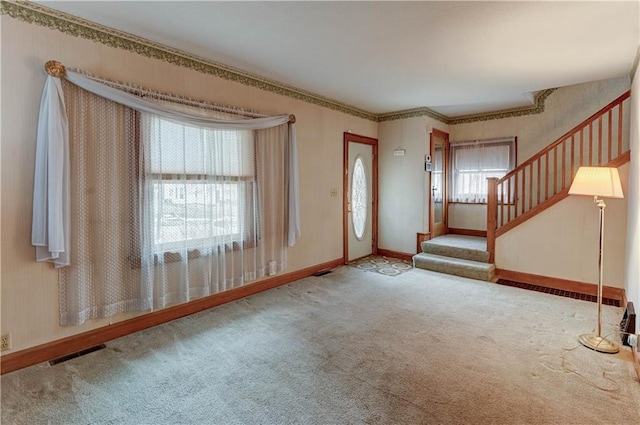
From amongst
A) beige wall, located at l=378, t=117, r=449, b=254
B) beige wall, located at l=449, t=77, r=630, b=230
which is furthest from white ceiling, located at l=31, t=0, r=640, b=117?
beige wall, located at l=378, t=117, r=449, b=254

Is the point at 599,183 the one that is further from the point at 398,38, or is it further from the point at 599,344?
the point at 398,38

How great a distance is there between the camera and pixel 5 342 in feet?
7.87

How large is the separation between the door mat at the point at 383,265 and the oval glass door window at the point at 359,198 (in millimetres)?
475

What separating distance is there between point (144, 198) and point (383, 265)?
387 cm

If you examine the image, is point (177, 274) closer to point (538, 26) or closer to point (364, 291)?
point (364, 291)

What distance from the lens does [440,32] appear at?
284 centimetres

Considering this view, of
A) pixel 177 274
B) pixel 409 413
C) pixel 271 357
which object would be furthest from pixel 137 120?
pixel 409 413

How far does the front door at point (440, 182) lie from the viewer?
6.31m

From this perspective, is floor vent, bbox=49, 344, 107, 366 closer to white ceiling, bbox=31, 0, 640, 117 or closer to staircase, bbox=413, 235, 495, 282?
white ceiling, bbox=31, 0, 640, 117

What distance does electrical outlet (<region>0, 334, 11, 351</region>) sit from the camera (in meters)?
2.38

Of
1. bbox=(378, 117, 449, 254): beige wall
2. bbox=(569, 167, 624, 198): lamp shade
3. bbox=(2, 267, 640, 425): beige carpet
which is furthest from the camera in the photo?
bbox=(378, 117, 449, 254): beige wall

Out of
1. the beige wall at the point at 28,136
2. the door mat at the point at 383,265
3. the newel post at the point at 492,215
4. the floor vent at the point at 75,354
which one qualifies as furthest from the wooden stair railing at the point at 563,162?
the floor vent at the point at 75,354

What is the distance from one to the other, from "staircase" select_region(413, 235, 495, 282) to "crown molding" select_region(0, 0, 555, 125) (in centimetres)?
231

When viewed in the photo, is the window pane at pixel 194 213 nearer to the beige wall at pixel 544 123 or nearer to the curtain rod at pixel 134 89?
the curtain rod at pixel 134 89
